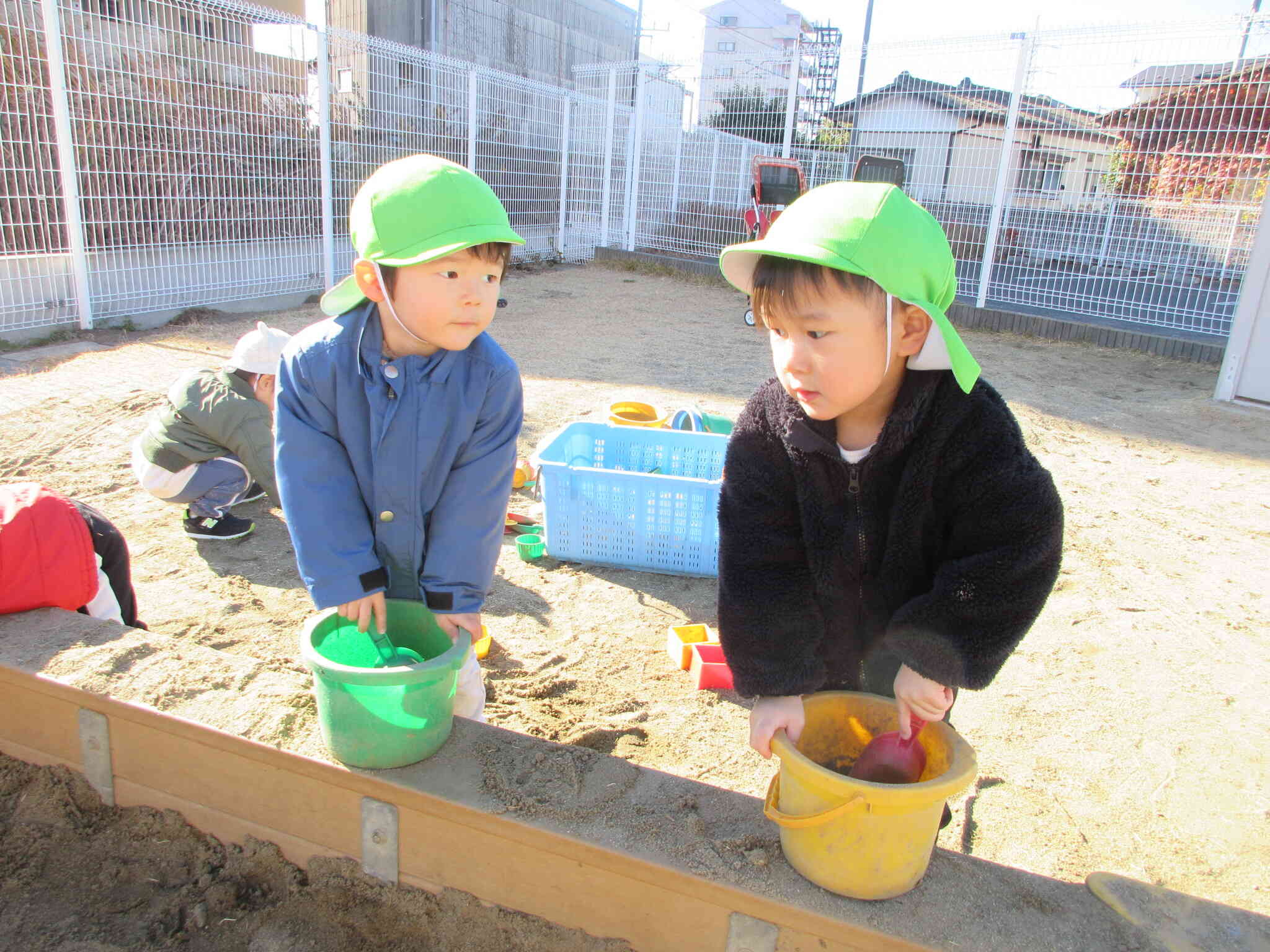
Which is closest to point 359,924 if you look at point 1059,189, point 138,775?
point 138,775

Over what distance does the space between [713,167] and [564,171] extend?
210 centimetres

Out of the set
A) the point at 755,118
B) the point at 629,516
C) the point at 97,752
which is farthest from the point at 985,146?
the point at 97,752

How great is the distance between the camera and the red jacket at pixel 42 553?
6.93ft

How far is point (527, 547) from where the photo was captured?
11.2ft

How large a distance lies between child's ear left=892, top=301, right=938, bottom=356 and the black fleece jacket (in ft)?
0.25

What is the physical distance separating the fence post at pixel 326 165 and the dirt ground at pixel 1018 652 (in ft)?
9.39

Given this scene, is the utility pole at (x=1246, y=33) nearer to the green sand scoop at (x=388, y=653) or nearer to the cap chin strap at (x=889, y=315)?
the cap chin strap at (x=889, y=315)

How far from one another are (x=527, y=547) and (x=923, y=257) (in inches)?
91.5

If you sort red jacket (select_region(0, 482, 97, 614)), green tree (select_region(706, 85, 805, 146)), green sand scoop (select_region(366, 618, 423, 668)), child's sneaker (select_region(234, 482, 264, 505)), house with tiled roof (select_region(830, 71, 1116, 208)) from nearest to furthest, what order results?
green sand scoop (select_region(366, 618, 423, 668))
red jacket (select_region(0, 482, 97, 614))
child's sneaker (select_region(234, 482, 264, 505))
house with tiled roof (select_region(830, 71, 1116, 208))
green tree (select_region(706, 85, 805, 146))

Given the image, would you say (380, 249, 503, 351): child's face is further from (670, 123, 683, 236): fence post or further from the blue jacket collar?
(670, 123, 683, 236): fence post

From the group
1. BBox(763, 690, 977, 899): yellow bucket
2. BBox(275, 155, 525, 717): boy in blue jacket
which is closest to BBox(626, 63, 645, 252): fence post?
BBox(275, 155, 525, 717): boy in blue jacket

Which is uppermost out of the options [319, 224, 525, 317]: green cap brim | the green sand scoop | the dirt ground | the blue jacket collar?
[319, 224, 525, 317]: green cap brim

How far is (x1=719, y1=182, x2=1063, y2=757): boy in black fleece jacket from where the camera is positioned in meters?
1.35

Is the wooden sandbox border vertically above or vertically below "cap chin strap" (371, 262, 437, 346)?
below
